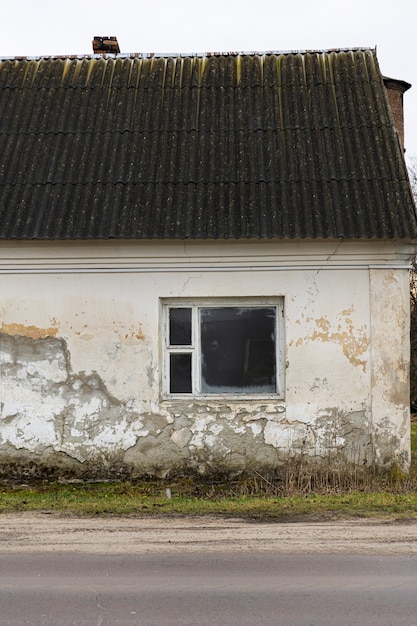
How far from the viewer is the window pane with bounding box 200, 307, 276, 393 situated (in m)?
9.77

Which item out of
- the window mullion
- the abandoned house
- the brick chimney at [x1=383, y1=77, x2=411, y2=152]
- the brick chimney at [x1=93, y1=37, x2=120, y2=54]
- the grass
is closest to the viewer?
the grass

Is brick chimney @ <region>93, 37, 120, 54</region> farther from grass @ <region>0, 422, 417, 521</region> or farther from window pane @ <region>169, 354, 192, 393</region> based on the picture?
grass @ <region>0, 422, 417, 521</region>

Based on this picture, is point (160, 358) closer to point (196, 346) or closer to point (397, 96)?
point (196, 346)

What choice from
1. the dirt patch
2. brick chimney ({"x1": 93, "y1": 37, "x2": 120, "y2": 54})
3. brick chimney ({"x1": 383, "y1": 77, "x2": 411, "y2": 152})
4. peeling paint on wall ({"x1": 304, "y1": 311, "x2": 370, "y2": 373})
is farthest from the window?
brick chimney ({"x1": 383, "y1": 77, "x2": 411, "y2": 152})

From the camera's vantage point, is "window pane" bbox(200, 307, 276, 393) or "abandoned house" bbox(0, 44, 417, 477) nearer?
"abandoned house" bbox(0, 44, 417, 477)

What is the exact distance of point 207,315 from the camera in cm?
980

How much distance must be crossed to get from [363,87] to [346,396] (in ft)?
14.5

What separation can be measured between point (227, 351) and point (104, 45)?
634cm

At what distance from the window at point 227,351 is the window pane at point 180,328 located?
0.01m

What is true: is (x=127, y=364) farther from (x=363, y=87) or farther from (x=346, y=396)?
(x=363, y=87)

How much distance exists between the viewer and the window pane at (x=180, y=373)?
9.79 m

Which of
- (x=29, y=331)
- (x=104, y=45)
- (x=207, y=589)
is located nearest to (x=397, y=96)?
(x=104, y=45)

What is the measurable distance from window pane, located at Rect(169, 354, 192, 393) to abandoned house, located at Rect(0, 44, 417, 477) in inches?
0.5

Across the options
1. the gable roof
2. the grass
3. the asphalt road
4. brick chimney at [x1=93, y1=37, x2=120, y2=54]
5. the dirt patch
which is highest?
brick chimney at [x1=93, y1=37, x2=120, y2=54]
